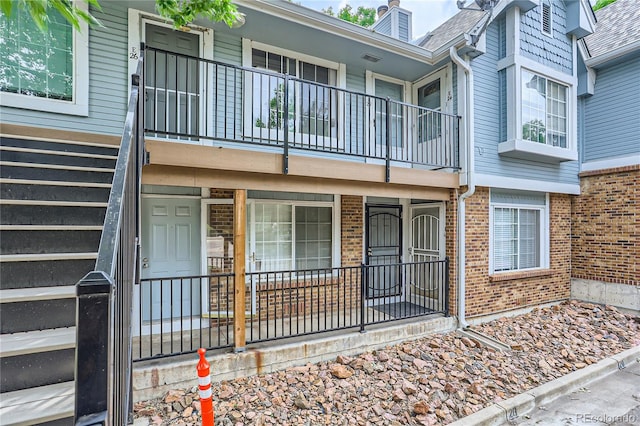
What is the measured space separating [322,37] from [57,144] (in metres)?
4.09

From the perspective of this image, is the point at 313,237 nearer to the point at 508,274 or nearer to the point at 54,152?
the point at 508,274

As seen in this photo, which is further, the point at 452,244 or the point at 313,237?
the point at 313,237

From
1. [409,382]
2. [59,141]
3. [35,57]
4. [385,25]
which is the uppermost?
[385,25]

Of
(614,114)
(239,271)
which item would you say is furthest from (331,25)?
(614,114)

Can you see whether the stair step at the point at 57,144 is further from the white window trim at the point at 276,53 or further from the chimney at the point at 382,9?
the chimney at the point at 382,9

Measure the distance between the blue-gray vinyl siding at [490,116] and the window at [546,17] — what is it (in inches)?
51.6

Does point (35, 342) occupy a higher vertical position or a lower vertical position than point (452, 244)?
lower

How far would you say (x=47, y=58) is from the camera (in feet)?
14.2

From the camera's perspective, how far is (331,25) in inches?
209

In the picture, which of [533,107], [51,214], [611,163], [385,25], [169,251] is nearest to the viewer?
[51,214]

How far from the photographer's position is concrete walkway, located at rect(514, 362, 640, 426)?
360cm

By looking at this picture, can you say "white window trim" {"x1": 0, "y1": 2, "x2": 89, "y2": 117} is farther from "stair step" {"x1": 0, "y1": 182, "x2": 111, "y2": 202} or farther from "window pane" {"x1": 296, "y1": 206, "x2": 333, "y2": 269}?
"window pane" {"x1": 296, "y1": 206, "x2": 333, "y2": 269}

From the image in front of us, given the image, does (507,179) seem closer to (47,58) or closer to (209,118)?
(209,118)

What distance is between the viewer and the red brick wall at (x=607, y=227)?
22.1ft
